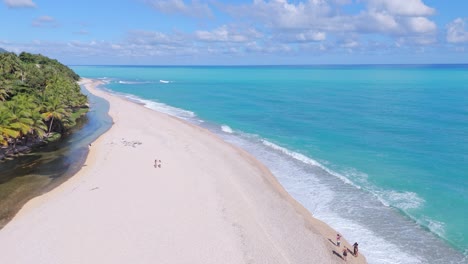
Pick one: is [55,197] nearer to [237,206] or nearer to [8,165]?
[8,165]

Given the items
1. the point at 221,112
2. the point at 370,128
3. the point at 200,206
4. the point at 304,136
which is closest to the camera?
the point at 200,206

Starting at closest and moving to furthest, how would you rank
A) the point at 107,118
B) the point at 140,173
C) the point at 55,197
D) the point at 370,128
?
the point at 55,197 < the point at 140,173 < the point at 370,128 < the point at 107,118

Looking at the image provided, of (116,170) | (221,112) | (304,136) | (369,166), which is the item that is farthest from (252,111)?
(116,170)

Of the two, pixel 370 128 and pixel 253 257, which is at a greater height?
pixel 370 128

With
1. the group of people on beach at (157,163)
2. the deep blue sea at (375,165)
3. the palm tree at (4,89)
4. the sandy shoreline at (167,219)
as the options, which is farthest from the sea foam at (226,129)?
the palm tree at (4,89)

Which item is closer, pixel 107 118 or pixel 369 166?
pixel 369 166

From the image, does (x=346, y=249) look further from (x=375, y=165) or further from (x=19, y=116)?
(x=19, y=116)

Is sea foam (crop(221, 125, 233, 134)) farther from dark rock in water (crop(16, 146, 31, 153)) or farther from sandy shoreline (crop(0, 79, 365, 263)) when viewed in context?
dark rock in water (crop(16, 146, 31, 153))
